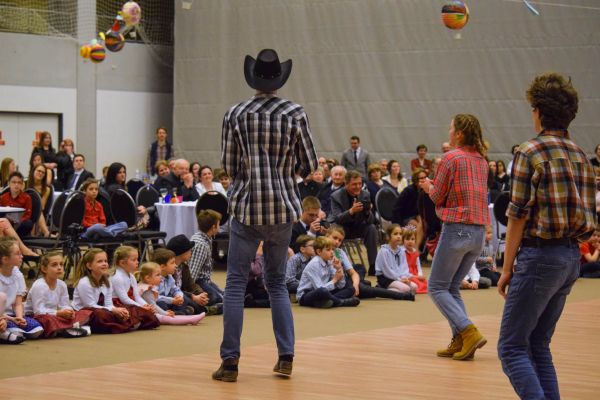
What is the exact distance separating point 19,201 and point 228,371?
6.79m

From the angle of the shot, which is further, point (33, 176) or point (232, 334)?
point (33, 176)

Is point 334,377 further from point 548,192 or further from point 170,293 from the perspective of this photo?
point 170,293

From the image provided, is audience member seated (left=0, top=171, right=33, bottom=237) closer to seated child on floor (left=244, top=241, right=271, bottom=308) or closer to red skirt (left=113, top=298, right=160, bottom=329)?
seated child on floor (left=244, top=241, right=271, bottom=308)

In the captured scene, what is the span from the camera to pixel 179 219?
13734 mm

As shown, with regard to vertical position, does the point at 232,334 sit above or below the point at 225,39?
below

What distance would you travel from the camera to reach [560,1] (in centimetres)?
2108

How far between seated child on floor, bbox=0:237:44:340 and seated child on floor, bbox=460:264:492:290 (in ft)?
16.7

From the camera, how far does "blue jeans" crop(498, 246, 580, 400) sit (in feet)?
14.7

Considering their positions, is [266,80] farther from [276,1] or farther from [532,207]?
[276,1]

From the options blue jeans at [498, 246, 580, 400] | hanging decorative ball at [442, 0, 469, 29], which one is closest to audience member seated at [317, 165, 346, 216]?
hanging decorative ball at [442, 0, 469, 29]

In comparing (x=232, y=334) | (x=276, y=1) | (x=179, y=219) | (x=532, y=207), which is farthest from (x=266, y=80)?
(x=276, y=1)

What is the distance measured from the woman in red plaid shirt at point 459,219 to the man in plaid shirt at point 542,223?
8.12 ft

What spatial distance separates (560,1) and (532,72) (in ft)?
4.45

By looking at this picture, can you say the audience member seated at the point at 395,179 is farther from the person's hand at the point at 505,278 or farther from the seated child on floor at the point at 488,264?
the person's hand at the point at 505,278
